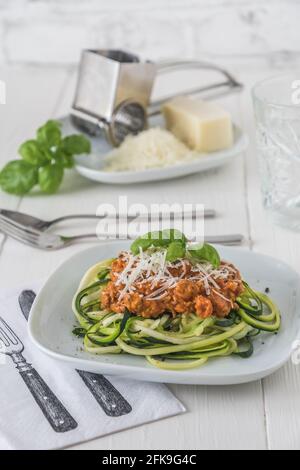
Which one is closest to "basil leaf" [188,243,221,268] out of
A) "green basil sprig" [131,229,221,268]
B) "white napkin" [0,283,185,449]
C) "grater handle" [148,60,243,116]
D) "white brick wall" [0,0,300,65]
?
"green basil sprig" [131,229,221,268]

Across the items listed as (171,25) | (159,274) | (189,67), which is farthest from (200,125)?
(171,25)

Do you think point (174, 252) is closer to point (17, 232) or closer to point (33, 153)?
point (17, 232)

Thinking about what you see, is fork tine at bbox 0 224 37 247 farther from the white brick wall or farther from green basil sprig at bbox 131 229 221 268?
the white brick wall

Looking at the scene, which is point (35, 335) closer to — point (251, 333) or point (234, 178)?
point (251, 333)

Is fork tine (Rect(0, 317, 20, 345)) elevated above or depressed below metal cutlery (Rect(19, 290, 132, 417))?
below

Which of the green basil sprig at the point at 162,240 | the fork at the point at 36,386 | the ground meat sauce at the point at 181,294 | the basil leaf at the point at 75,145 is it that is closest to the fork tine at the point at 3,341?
the fork at the point at 36,386
